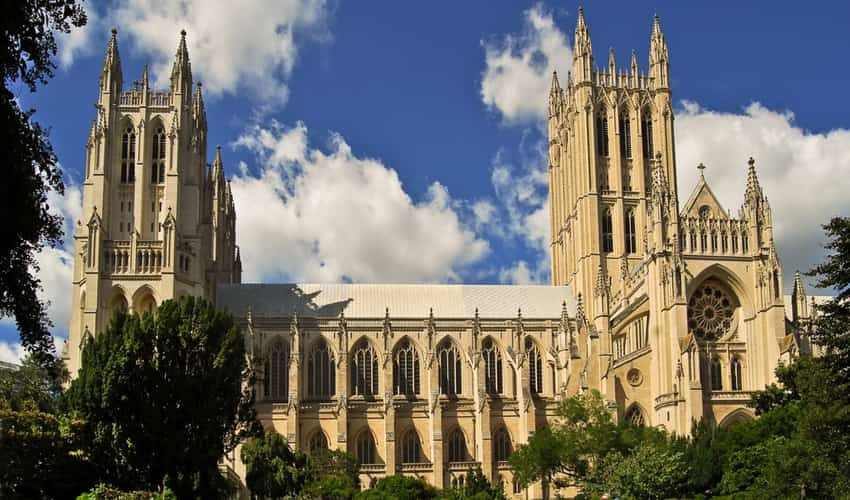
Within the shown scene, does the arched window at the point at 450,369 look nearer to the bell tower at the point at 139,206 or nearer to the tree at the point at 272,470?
the bell tower at the point at 139,206

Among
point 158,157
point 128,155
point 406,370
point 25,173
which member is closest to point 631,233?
point 406,370

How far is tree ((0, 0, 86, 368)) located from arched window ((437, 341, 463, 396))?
6202 centimetres

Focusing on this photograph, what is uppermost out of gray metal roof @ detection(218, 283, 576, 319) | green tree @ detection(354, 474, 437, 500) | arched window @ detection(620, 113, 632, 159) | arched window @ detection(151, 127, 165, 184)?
arched window @ detection(620, 113, 632, 159)

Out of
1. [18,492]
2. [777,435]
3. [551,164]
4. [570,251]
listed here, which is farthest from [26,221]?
[551,164]

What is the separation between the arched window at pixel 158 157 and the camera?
78.8 m

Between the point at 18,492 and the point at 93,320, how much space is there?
3290 centimetres

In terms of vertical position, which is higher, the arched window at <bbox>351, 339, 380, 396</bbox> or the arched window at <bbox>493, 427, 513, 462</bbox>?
the arched window at <bbox>351, 339, 380, 396</bbox>

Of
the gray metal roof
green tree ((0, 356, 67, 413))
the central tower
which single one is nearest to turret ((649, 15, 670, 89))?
the central tower

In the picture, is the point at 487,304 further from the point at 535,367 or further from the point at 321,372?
the point at 321,372

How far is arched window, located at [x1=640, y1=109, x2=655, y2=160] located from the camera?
90.5 meters

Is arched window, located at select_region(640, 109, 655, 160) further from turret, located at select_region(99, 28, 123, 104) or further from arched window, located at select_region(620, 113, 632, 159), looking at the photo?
turret, located at select_region(99, 28, 123, 104)

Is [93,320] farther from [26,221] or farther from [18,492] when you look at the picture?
[26,221]

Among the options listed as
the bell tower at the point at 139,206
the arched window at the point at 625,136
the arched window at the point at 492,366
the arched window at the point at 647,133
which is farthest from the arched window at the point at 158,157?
the arched window at the point at 647,133

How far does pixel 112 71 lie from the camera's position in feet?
260
